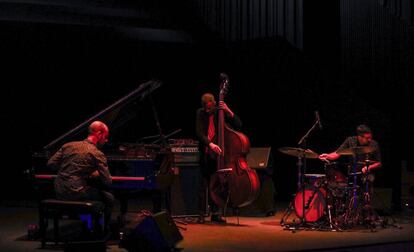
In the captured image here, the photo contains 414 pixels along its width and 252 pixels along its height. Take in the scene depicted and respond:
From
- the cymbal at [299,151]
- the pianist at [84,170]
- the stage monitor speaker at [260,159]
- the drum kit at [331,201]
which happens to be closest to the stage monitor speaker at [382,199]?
the drum kit at [331,201]

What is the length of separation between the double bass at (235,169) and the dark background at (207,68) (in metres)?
2.86

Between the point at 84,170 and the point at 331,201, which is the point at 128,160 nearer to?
the point at 84,170

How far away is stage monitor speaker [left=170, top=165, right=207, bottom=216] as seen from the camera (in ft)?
29.4

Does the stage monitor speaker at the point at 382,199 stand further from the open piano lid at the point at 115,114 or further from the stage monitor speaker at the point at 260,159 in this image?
the open piano lid at the point at 115,114

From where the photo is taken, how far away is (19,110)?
37.4ft

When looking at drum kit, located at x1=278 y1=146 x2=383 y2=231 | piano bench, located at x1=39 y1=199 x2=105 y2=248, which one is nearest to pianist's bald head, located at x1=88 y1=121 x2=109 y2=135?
piano bench, located at x1=39 y1=199 x2=105 y2=248

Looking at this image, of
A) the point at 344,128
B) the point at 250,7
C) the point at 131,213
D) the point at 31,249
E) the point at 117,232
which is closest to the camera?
the point at 31,249

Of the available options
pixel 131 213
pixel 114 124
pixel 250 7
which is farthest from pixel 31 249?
pixel 250 7

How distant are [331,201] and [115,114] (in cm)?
270

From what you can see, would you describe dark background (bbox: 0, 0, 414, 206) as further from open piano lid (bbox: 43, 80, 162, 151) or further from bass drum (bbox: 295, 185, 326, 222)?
open piano lid (bbox: 43, 80, 162, 151)

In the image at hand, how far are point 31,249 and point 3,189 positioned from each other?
518 centimetres

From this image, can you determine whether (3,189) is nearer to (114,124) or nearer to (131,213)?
(131,213)

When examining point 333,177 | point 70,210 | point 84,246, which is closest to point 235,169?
point 333,177

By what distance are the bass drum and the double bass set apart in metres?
0.54
